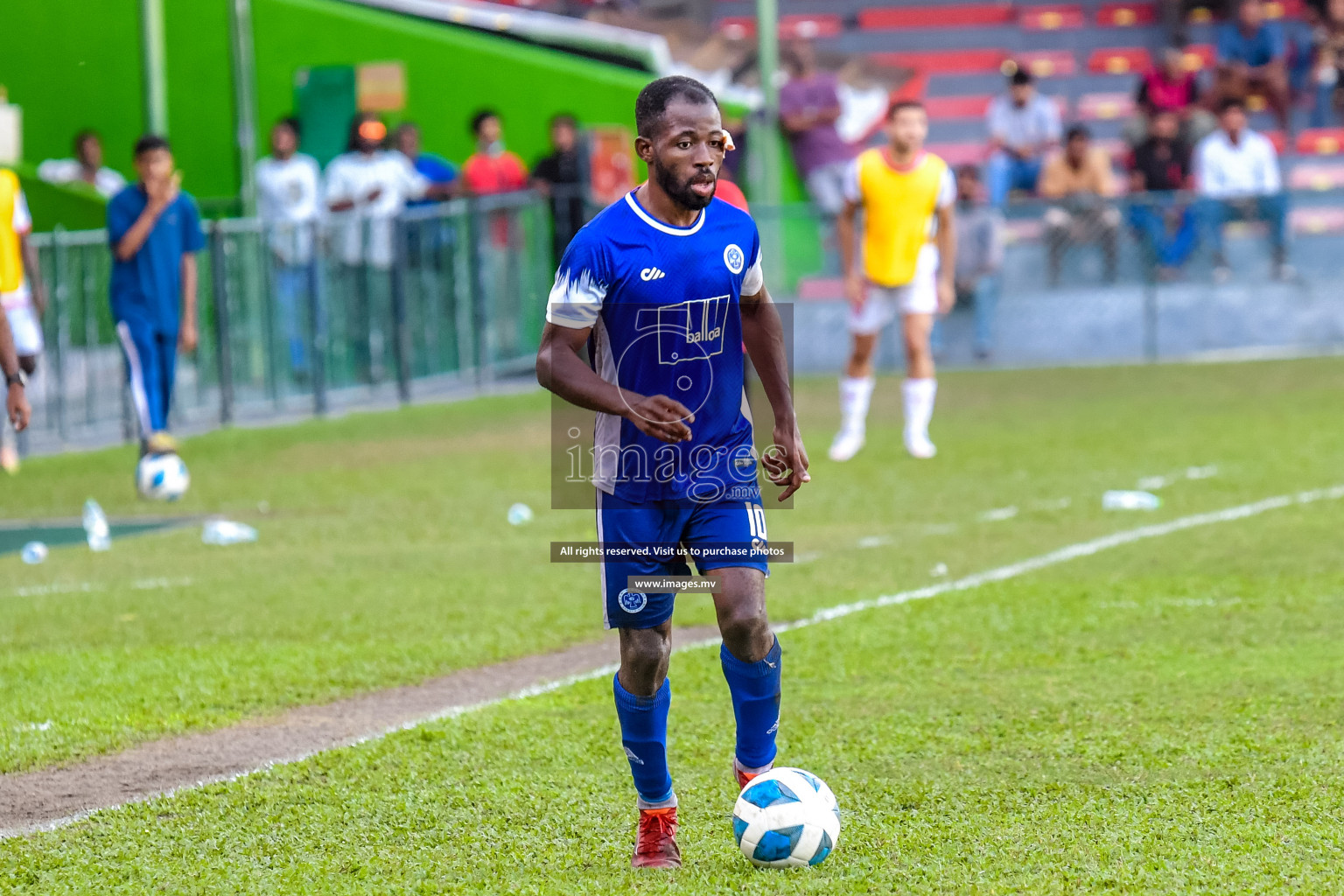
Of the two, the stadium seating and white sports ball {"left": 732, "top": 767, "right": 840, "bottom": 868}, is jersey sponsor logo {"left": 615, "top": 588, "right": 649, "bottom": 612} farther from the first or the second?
the stadium seating

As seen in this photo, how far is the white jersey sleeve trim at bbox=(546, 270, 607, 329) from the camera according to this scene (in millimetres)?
4910

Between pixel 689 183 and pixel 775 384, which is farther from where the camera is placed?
pixel 775 384

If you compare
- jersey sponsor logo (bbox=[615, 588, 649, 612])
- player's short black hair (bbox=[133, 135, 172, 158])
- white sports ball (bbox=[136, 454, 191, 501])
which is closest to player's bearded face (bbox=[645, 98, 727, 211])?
jersey sponsor logo (bbox=[615, 588, 649, 612])

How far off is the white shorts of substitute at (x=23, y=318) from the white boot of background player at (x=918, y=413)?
571 centimetres

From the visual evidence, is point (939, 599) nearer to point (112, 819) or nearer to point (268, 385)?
point (112, 819)

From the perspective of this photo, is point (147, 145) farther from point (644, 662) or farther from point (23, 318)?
point (644, 662)

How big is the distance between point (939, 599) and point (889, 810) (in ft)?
10.8

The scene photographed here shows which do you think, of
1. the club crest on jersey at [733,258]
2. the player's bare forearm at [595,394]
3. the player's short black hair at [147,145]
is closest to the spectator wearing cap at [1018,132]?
the player's short black hair at [147,145]

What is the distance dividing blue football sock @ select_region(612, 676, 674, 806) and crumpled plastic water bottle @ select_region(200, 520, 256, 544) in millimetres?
6368

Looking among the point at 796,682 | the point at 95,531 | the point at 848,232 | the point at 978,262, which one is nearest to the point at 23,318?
the point at 95,531

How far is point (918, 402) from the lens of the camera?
45.0 ft

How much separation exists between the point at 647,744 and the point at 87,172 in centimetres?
1664

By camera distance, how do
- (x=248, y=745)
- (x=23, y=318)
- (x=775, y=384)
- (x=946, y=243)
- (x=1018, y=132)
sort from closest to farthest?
(x=775, y=384) < (x=248, y=745) < (x=23, y=318) < (x=946, y=243) < (x=1018, y=132)

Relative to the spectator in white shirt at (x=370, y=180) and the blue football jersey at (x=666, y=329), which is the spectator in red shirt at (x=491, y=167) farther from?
the blue football jersey at (x=666, y=329)
